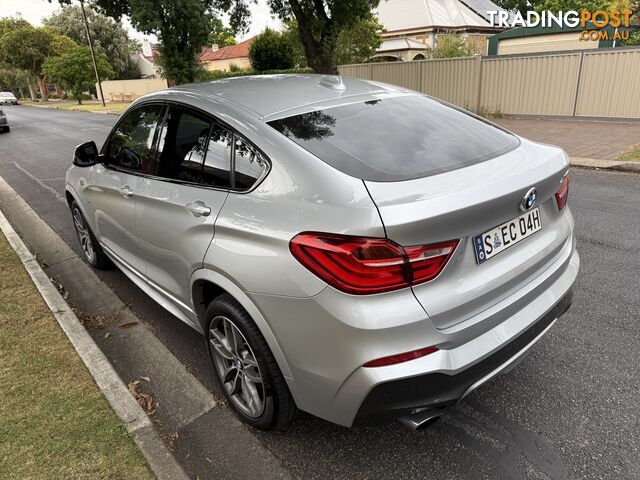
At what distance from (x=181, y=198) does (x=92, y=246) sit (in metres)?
2.45

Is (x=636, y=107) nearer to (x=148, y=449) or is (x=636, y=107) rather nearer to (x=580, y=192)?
(x=580, y=192)

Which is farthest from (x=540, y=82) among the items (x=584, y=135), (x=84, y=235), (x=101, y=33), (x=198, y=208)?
(x=101, y=33)

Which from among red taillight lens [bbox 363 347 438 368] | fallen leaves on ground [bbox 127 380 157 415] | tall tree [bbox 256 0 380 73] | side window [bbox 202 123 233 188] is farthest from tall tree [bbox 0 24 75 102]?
red taillight lens [bbox 363 347 438 368]

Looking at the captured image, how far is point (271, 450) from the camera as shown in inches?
98.0

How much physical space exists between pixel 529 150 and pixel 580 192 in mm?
4913

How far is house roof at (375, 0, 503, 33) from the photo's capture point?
3294 cm

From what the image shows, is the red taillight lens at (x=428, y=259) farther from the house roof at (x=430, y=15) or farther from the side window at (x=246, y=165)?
the house roof at (x=430, y=15)

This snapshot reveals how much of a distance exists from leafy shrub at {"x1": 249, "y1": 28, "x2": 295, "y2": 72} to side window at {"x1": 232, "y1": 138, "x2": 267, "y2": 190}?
27.1 m

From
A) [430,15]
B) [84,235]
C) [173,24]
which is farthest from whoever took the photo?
[430,15]

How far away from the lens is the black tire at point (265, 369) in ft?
7.42

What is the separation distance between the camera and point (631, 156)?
872 cm

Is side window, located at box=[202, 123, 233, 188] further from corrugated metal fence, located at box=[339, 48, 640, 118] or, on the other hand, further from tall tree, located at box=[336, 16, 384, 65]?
tall tree, located at box=[336, 16, 384, 65]

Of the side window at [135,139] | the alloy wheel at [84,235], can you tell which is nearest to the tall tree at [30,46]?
the alloy wheel at [84,235]

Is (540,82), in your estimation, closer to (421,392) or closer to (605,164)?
(605,164)
